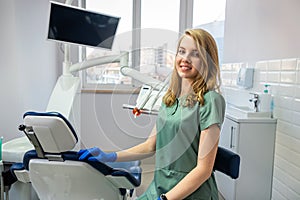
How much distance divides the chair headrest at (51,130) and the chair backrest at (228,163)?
59 centimetres

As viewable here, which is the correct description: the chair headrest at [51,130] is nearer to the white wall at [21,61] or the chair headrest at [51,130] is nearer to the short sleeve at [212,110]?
the short sleeve at [212,110]

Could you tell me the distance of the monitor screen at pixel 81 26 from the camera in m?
1.52

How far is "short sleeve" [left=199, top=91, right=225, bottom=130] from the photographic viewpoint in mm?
991

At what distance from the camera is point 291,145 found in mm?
1863

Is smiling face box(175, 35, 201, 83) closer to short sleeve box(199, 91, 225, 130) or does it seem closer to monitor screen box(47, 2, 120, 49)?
short sleeve box(199, 91, 225, 130)

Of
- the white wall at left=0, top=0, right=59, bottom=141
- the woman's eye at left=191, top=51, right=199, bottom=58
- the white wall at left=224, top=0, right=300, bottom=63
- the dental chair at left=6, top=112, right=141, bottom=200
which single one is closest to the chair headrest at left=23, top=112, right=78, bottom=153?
the dental chair at left=6, top=112, right=141, bottom=200

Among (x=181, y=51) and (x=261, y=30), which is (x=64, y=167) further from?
(x=261, y=30)

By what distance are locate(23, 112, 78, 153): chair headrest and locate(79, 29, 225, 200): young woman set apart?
83 mm

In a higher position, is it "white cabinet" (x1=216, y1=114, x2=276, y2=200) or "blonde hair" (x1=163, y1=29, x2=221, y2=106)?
"blonde hair" (x1=163, y1=29, x2=221, y2=106)

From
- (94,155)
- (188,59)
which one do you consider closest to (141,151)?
(94,155)

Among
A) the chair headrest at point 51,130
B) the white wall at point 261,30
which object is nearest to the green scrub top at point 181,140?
the chair headrest at point 51,130

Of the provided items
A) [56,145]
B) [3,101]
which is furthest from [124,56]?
[3,101]

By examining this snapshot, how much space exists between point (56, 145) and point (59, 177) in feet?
0.47

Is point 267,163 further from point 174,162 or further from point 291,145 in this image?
point 174,162
